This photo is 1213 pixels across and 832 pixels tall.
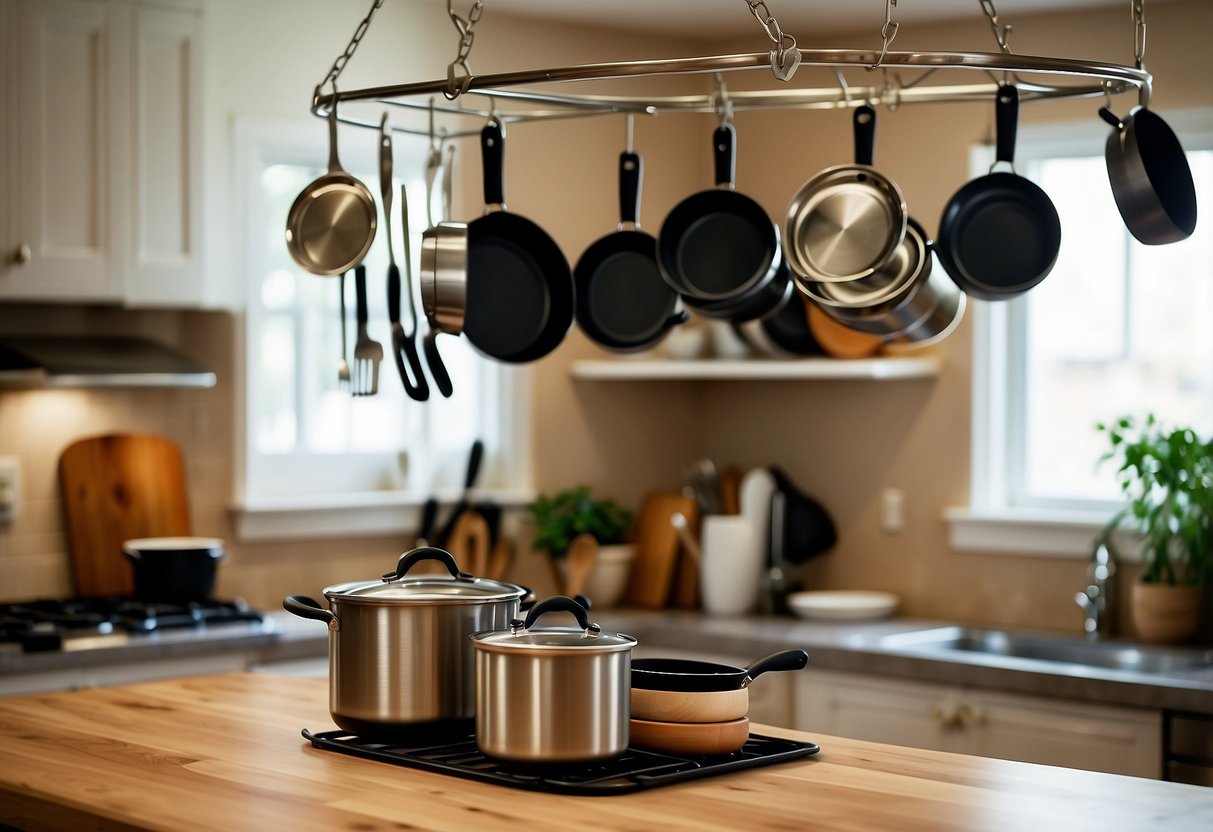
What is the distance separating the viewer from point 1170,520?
13.4ft

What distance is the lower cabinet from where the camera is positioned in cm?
360

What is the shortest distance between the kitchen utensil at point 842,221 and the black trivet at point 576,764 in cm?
69

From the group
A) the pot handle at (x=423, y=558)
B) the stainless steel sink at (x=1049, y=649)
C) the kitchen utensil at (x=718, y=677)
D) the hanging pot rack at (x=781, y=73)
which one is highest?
the hanging pot rack at (x=781, y=73)

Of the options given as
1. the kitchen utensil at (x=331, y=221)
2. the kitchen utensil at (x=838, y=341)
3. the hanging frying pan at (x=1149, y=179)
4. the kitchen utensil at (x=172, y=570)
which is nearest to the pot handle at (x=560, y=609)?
the kitchen utensil at (x=331, y=221)

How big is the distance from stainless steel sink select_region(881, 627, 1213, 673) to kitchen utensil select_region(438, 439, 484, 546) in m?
1.32

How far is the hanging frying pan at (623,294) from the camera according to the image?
9.08ft

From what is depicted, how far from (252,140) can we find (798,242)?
7.80 feet

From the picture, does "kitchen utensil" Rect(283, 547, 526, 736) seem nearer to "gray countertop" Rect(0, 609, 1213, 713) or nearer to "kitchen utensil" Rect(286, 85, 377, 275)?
"kitchen utensil" Rect(286, 85, 377, 275)

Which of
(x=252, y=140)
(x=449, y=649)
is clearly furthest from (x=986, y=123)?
(x=449, y=649)

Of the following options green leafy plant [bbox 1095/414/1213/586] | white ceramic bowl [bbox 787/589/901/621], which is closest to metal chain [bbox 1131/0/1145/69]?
green leafy plant [bbox 1095/414/1213/586]

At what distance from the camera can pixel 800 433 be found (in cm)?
502

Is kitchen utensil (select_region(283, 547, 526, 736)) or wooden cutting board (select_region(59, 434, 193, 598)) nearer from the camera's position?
kitchen utensil (select_region(283, 547, 526, 736))

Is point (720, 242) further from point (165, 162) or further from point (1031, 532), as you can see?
point (1031, 532)

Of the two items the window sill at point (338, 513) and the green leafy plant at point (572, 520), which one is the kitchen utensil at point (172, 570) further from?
the green leafy plant at point (572, 520)
